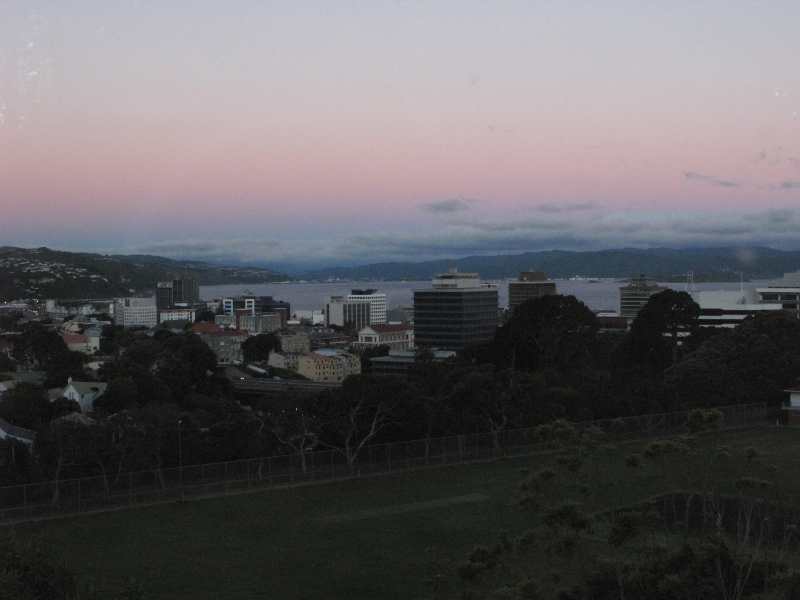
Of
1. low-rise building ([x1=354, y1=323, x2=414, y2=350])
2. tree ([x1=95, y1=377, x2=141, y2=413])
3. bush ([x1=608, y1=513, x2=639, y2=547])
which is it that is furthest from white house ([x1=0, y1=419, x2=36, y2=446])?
low-rise building ([x1=354, y1=323, x2=414, y2=350])

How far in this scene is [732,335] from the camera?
36562mm

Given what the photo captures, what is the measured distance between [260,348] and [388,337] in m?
15.1

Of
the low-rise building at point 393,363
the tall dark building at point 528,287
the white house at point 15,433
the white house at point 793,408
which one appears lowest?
the low-rise building at point 393,363

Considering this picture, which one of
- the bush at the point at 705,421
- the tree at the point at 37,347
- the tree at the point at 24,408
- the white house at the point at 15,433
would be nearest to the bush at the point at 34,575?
the bush at the point at 705,421

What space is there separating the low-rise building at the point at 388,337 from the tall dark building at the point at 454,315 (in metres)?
13.4

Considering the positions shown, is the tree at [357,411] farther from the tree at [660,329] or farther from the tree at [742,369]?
the tree at [660,329]

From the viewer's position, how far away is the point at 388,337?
92625mm

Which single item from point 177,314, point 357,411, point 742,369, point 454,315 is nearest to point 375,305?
point 177,314

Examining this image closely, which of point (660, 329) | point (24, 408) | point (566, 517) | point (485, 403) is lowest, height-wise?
point (24, 408)

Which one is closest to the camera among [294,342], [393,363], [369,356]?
[393,363]

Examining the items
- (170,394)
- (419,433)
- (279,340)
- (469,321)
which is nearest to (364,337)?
(279,340)

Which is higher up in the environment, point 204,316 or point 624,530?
point 624,530

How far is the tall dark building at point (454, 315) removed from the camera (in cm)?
7575

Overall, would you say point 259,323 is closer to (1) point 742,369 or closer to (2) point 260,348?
(2) point 260,348
